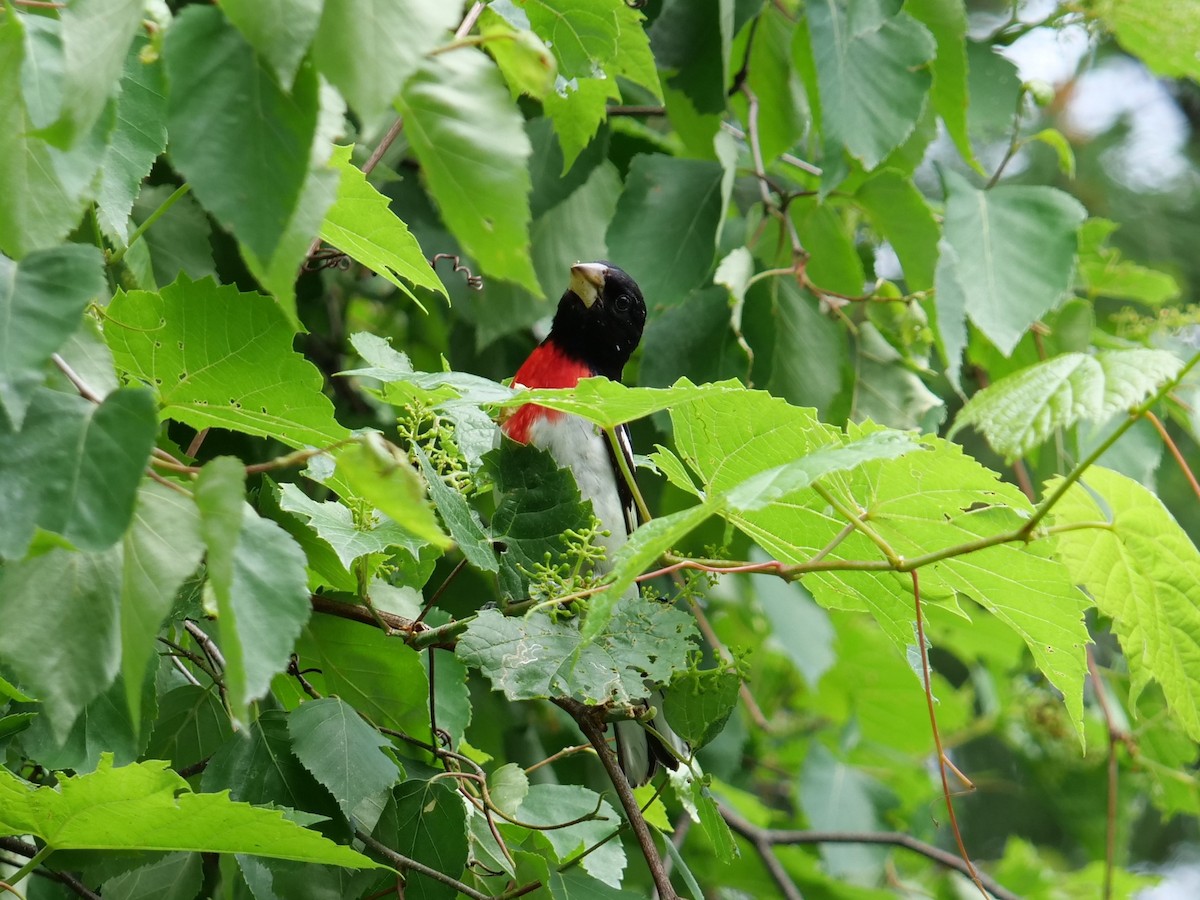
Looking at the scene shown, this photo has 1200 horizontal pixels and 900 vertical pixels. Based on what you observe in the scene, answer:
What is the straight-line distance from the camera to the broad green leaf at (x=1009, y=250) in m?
2.16

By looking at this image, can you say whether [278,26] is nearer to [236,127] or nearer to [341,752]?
[236,127]

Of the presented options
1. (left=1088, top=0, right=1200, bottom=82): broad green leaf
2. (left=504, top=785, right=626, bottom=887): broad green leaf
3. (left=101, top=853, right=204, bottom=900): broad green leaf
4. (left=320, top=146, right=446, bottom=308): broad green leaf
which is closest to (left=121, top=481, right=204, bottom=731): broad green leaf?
(left=320, top=146, right=446, bottom=308): broad green leaf

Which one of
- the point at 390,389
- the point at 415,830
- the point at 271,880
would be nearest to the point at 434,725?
the point at 415,830

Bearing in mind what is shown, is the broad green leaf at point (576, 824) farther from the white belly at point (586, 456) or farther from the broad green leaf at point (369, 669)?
the white belly at point (586, 456)

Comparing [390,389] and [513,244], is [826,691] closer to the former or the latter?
[390,389]

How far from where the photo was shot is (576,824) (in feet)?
5.04

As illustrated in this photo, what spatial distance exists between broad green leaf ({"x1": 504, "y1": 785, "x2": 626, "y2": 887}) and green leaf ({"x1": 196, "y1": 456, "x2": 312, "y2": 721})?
742mm

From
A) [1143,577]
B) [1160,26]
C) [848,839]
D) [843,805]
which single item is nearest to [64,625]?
[1143,577]

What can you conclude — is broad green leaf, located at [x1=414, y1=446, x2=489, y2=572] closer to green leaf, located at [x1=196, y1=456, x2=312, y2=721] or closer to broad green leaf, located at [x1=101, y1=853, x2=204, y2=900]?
green leaf, located at [x1=196, y1=456, x2=312, y2=721]

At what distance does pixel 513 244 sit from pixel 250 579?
30cm

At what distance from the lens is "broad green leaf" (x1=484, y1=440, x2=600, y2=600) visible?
1430mm

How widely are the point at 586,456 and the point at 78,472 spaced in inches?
66.8

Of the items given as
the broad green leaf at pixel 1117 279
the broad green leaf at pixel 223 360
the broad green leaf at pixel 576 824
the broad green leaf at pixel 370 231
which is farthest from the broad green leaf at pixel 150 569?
the broad green leaf at pixel 1117 279

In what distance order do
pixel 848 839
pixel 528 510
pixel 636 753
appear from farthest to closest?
pixel 848 839 → pixel 636 753 → pixel 528 510
